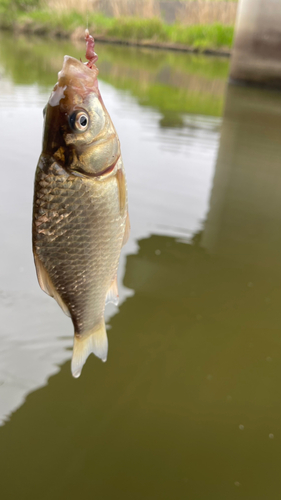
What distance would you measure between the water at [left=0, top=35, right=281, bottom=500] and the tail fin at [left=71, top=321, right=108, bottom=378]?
0.53 metres

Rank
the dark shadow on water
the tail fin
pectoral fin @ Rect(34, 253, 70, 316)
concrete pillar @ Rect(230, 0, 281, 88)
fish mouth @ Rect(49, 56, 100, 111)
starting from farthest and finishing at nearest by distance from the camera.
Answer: concrete pillar @ Rect(230, 0, 281, 88), the dark shadow on water, the tail fin, pectoral fin @ Rect(34, 253, 70, 316), fish mouth @ Rect(49, 56, 100, 111)

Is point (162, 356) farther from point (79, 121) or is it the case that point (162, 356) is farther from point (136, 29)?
point (136, 29)

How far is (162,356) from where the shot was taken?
71.6 inches

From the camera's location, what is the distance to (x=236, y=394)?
169 cm

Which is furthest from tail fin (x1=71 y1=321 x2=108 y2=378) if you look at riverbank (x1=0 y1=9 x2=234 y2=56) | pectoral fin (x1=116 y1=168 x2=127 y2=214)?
riverbank (x1=0 y1=9 x2=234 y2=56)

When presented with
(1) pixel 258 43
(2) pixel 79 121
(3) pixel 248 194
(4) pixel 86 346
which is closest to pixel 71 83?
(2) pixel 79 121

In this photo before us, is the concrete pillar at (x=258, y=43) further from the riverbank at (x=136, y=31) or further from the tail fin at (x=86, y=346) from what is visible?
the tail fin at (x=86, y=346)

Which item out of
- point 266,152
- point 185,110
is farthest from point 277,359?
point 185,110

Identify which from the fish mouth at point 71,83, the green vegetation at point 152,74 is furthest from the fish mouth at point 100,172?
the green vegetation at point 152,74

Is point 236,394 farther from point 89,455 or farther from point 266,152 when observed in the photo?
point 266,152

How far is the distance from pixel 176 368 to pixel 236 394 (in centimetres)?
26

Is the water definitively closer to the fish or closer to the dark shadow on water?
the dark shadow on water

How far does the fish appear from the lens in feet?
2.56

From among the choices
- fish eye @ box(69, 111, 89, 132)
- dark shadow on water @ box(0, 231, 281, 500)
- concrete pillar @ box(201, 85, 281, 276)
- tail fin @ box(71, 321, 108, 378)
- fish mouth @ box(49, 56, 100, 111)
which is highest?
fish mouth @ box(49, 56, 100, 111)
